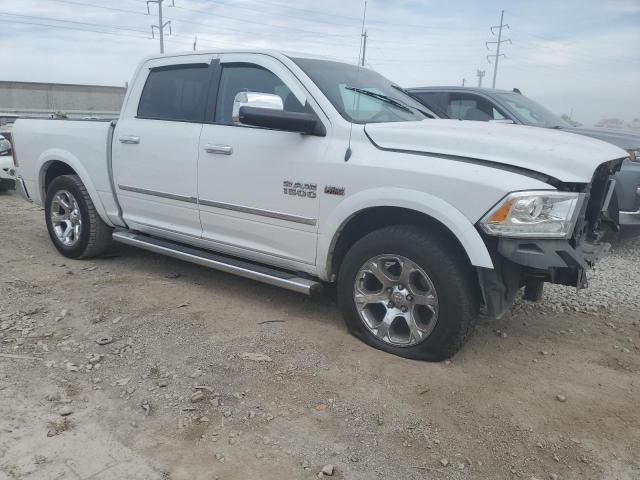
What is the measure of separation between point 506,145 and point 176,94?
282cm

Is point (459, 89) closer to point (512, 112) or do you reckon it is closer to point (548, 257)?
point (512, 112)

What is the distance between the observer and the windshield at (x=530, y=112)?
7.19 meters

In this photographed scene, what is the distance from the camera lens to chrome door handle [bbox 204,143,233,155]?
421 cm

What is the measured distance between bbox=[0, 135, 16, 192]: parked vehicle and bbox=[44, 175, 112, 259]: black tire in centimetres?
529

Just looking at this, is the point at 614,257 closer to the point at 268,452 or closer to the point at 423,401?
the point at 423,401

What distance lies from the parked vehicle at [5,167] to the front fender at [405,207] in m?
8.41

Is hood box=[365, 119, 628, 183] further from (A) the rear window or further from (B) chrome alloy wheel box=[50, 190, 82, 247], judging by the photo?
(B) chrome alloy wheel box=[50, 190, 82, 247]

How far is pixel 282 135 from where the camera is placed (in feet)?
13.0

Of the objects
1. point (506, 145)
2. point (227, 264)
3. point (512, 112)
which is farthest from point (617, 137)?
point (227, 264)

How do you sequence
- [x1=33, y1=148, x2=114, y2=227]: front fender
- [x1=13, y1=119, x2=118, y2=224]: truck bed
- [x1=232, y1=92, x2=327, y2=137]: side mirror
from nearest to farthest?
[x1=232, y1=92, x2=327, y2=137]: side mirror < [x1=13, y1=119, x2=118, y2=224]: truck bed < [x1=33, y1=148, x2=114, y2=227]: front fender

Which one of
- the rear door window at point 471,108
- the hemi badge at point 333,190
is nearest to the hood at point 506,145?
the hemi badge at point 333,190

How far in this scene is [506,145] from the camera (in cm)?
325

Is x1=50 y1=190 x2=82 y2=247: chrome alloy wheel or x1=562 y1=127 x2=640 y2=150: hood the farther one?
x1=562 y1=127 x2=640 y2=150: hood

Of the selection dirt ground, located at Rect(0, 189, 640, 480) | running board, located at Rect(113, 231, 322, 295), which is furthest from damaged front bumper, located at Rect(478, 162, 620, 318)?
running board, located at Rect(113, 231, 322, 295)
